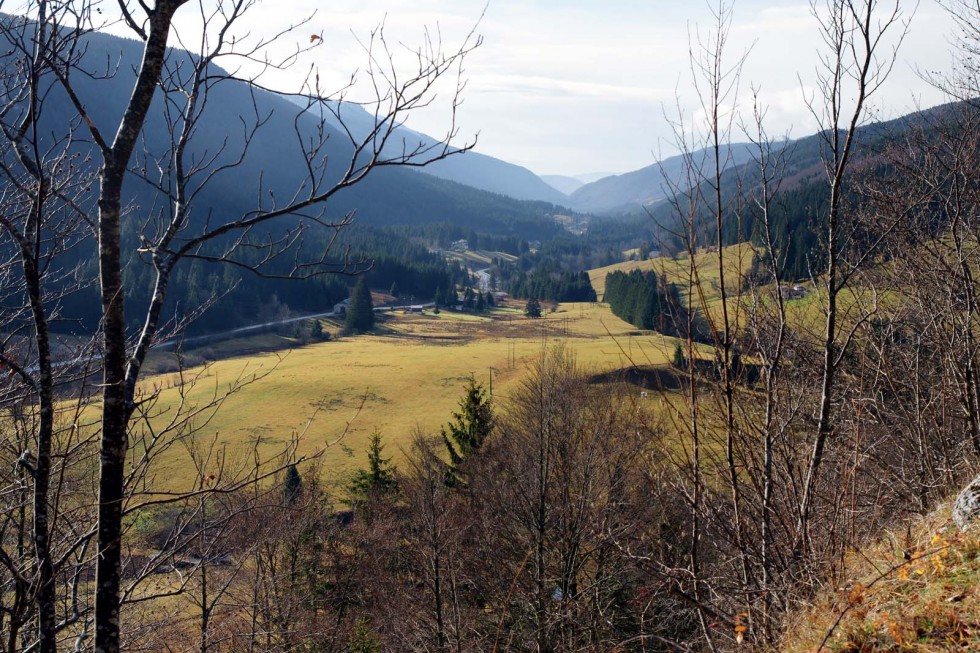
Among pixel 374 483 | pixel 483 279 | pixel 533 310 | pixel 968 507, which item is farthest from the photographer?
pixel 483 279

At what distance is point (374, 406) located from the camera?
4006 cm

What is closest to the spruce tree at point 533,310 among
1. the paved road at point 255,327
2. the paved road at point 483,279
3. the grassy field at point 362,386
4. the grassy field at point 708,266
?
the paved road at point 255,327

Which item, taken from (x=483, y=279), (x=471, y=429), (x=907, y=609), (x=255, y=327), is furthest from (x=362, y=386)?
(x=483, y=279)

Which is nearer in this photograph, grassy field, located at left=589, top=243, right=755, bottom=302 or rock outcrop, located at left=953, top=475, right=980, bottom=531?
grassy field, located at left=589, top=243, right=755, bottom=302

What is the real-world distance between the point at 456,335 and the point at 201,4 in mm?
69406

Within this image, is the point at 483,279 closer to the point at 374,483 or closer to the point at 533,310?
the point at 533,310

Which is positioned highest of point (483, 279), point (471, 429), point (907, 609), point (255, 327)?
point (483, 279)

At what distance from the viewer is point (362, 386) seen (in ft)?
145

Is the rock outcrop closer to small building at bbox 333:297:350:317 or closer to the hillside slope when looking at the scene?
the hillside slope

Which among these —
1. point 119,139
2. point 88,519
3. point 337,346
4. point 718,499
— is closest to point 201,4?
point 119,139

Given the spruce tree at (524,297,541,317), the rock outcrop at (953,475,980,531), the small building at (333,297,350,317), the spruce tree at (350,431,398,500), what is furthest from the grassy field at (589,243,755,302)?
the spruce tree at (524,297,541,317)

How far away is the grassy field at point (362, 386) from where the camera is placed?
106 feet

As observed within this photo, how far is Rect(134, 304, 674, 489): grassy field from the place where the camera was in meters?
32.2

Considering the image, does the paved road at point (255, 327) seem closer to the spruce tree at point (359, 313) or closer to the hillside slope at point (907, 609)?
the spruce tree at point (359, 313)
